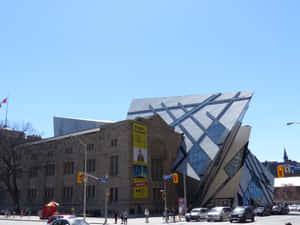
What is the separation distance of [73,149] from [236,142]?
38719 mm

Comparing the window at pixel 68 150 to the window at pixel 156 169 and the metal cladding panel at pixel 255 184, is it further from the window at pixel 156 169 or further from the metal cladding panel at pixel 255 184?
the metal cladding panel at pixel 255 184

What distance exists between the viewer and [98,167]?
60.5 m

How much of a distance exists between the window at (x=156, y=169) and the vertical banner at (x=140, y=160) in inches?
127

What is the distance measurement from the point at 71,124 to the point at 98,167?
48593mm

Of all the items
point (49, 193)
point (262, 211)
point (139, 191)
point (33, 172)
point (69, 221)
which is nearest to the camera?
point (69, 221)

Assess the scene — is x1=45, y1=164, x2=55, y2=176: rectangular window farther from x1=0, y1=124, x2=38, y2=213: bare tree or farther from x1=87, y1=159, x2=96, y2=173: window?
x1=87, y1=159, x2=96, y2=173: window

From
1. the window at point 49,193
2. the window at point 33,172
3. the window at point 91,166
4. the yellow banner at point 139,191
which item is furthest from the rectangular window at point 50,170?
the yellow banner at point 139,191

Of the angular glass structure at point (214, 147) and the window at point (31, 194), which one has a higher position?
the angular glass structure at point (214, 147)

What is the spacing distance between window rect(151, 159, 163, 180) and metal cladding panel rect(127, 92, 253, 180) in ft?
14.2

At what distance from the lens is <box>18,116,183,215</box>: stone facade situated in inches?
2216

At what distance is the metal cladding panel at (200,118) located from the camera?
64375mm

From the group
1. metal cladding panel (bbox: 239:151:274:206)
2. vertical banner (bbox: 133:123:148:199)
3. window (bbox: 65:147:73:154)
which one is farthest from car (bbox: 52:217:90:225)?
metal cladding panel (bbox: 239:151:274:206)

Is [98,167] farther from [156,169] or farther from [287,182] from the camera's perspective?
[287,182]

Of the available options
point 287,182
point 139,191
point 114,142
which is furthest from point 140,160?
point 287,182
